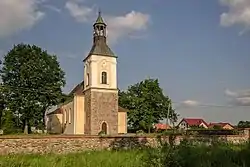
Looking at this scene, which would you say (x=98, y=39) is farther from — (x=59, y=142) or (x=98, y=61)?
(x=59, y=142)

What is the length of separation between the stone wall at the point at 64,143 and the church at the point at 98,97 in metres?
23.9

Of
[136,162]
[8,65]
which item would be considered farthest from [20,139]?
[8,65]

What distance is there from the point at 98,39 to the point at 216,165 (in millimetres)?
41141

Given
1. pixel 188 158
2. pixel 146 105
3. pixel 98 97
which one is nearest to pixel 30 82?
pixel 98 97

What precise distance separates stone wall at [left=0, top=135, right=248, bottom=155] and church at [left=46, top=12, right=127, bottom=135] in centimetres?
2395

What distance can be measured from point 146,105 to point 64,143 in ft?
127

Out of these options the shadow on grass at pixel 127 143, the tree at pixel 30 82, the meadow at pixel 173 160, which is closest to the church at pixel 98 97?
the tree at pixel 30 82

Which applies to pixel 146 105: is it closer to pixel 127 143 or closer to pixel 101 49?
pixel 101 49

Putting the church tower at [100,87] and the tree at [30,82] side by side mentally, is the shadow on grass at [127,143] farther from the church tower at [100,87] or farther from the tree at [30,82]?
the tree at [30,82]

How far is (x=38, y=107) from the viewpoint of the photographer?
45000mm

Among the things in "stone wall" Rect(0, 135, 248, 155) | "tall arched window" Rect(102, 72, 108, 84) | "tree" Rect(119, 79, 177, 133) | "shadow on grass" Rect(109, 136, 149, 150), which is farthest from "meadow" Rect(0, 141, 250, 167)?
"tree" Rect(119, 79, 177, 133)

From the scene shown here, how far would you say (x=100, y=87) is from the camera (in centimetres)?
4719

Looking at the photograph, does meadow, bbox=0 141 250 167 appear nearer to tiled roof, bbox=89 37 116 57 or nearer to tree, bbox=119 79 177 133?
tiled roof, bbox=89 37 116 57

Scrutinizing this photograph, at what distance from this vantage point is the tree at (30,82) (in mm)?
44719
